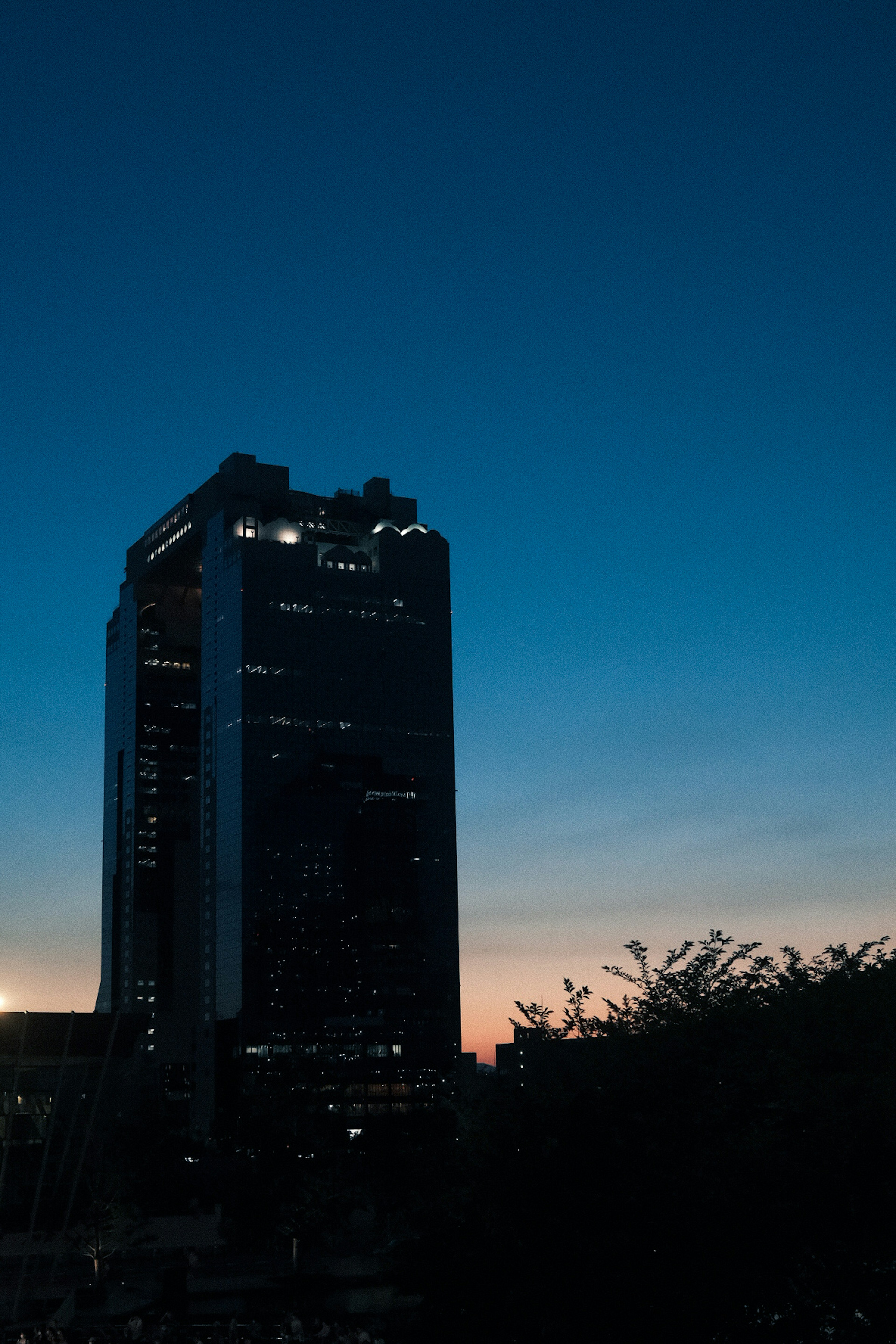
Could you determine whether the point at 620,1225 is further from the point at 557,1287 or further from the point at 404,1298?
the point at 404,1298

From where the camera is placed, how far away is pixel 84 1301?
62.6 metres

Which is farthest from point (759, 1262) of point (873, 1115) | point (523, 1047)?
point (523, 1047)

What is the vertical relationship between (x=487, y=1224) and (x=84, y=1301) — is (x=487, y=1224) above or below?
above

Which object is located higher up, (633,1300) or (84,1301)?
(633,1300)

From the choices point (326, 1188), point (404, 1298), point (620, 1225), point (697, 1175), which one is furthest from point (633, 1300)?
point (326, 1188)

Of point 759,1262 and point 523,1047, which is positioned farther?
point 523,1047

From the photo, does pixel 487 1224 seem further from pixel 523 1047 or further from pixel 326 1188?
pixel 326 1188

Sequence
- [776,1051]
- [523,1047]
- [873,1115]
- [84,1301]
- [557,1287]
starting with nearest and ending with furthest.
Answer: [557,1287] → [873,1115] → [776,1051] → [523,1047] → [84,1301]

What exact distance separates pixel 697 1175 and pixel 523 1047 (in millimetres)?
27771

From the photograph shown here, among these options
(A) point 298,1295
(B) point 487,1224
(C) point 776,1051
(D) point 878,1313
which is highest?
(C) point 776,1051

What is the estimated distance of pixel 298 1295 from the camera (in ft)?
211

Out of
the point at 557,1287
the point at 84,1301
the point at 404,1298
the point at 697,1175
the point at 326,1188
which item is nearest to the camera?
the point at 557,1287

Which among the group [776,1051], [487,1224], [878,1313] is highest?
[776,1051]

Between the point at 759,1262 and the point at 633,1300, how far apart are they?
9.87ft
